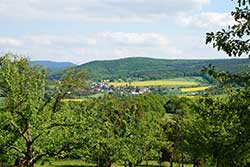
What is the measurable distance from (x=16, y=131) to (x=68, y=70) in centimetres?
1177

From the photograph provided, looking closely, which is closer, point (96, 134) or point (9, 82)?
point (9, 82)

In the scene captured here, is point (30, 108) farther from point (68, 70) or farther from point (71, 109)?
point (68, 70)

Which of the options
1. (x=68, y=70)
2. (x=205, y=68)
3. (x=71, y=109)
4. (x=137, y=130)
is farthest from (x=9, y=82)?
(x=137, y=130)

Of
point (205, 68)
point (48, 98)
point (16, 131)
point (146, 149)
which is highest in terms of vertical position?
point (205, 68)

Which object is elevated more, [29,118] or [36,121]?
[29,118]

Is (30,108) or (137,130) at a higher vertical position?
(30,108)

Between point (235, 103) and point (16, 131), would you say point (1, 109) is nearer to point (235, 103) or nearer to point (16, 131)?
point (16, 131)

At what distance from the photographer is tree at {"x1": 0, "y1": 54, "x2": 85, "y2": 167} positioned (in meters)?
25.6

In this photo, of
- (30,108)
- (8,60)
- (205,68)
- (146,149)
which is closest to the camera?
(205,68)

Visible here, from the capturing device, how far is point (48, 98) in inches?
1075

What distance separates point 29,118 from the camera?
25.3m

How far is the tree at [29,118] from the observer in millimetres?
25625

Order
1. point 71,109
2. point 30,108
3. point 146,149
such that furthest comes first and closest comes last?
1. point 146,149
2. point 71,109
3. point 30,108

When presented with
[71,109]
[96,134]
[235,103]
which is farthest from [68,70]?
[235,103]
